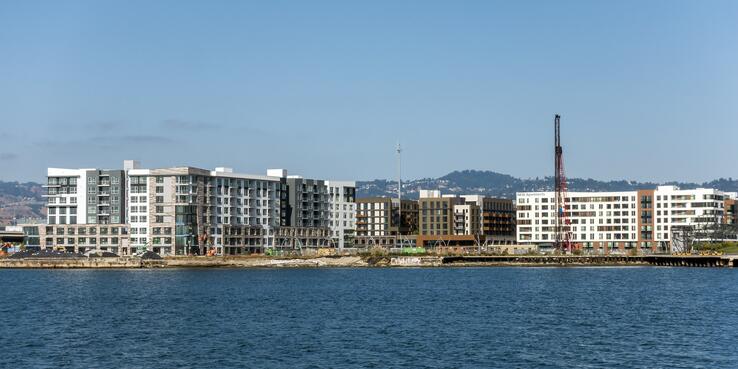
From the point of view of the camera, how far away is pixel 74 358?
209ft

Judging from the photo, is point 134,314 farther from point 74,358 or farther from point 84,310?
point 74,358

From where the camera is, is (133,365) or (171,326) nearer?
(133,365)

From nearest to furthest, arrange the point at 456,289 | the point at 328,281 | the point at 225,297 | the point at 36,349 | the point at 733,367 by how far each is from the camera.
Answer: the point at 733,367
the point at 36,349
the point at 225,297
the point at 456,289
the point at 328,281

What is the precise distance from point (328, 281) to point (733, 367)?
10038 centimetres

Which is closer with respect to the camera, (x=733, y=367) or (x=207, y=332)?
(x=733, y=367)

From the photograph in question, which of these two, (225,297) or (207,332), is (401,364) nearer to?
(207,332)

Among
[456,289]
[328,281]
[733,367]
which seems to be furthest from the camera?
[328,281]

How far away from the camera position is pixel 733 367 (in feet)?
192

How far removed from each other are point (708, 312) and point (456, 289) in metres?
42.0

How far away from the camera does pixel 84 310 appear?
98.2 metres

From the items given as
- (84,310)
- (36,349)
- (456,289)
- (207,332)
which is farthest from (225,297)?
(36,349)

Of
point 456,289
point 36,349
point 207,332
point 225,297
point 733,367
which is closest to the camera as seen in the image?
point 733,367

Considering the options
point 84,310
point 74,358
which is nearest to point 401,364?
point 74,358

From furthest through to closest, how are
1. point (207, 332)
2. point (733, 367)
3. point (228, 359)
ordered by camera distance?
point (207, 332) < point (228, 359) < point (733, 367)
